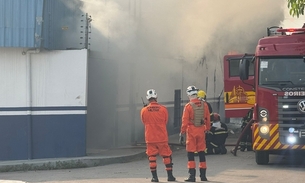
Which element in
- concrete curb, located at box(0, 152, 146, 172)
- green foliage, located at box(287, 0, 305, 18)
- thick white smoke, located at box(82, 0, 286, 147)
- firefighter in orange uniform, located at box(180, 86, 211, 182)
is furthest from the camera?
thick white smoke, located at box(82, 0, 286, 147)

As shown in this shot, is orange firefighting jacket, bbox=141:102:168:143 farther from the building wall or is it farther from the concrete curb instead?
the building wall

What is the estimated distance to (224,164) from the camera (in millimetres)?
13703

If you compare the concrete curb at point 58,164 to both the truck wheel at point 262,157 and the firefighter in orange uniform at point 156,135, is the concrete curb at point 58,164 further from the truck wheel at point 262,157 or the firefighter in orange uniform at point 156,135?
the truck wheel at point 262,157

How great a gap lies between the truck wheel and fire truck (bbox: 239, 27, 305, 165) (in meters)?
0.04

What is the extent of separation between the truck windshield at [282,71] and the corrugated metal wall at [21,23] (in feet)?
15.2

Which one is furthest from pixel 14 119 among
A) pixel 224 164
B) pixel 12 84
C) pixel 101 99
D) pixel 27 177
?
pixel 224 164

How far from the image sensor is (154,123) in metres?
11.4

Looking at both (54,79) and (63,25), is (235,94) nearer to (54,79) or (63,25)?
(63,25)

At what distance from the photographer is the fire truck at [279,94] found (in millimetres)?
12586

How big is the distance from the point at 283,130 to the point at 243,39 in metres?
8.73

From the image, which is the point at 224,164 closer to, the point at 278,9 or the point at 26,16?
the point at 26,16

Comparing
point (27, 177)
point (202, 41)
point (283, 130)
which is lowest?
point (27, 177)

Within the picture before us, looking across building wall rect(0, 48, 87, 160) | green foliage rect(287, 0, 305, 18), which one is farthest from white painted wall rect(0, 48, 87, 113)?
green foliage rect(287, 0, 305, 18)

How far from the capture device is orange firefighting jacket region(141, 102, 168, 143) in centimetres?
1138
